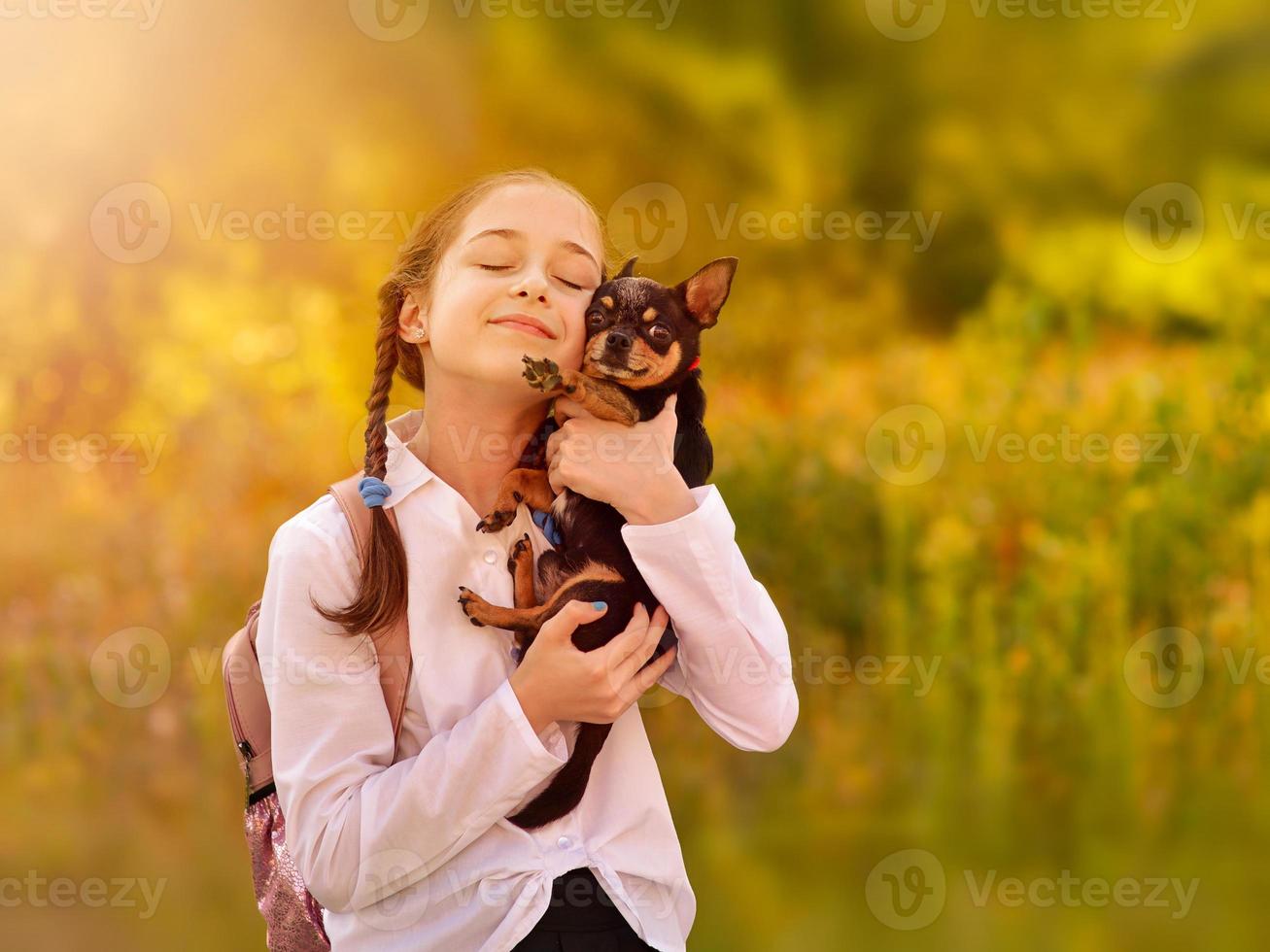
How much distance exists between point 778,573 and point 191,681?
1.86 meters

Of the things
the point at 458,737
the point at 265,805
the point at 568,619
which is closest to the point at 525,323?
the point at 568,619

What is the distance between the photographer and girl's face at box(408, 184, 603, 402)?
1615 millimetres

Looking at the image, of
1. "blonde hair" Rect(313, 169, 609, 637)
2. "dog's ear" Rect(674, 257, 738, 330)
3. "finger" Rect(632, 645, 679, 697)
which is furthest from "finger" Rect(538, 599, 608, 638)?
"dog's ear" Rect(674, 257, 738, 330)

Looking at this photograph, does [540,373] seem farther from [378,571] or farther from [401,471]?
[378,571]

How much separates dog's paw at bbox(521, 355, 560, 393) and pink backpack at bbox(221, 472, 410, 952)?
0.87ft

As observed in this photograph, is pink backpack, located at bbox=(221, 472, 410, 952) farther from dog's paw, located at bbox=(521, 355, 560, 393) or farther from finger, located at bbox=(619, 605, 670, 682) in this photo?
finger, located at bbox=(619, 605, 670, 682)

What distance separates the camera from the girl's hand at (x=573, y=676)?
1438 millimetres

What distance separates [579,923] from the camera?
4.82 feet

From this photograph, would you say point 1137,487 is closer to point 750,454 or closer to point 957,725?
point 957,725

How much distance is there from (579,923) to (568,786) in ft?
0.55

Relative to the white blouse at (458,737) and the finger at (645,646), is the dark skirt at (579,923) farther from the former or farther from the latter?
the finger at (645,646)

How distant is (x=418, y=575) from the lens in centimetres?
157

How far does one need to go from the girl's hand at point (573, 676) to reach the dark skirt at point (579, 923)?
204mm

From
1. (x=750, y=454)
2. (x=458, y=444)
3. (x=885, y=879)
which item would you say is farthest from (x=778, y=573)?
(x=458, y=444)
